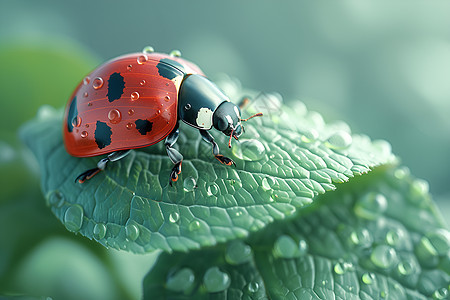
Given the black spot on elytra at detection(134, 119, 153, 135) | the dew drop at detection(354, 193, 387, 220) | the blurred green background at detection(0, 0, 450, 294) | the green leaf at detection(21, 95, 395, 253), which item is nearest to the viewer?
the green leaf at detection(21, 95, 395, 253)

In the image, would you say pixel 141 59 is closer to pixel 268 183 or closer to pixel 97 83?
pixel 97 83

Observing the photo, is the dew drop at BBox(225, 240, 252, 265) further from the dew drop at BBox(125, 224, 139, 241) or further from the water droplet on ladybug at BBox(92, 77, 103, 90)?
the water droplet on ladybug at BBox(92, 77, 103, 90)

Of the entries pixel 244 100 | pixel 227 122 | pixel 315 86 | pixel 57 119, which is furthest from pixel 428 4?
pixel 57 119

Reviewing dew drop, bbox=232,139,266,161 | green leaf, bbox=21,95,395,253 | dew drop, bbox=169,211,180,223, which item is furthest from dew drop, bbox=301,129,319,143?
dew drop, bbox=169,211,180,223

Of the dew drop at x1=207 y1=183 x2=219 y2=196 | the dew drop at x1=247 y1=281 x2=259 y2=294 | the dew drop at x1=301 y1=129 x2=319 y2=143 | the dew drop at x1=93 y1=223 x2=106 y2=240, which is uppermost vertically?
the dew drop at x1=301 y1=129 x2=319 y2=143

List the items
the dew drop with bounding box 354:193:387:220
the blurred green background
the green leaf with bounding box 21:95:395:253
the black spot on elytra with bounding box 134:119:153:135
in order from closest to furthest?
the green leaf with bounding box 21:95:395:253, the black spot on elytra with bounding box 134:119:153:135, the dew drop with bounding box 354:193:387:220, the blurred green background

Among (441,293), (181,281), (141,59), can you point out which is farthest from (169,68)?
(441,293)
